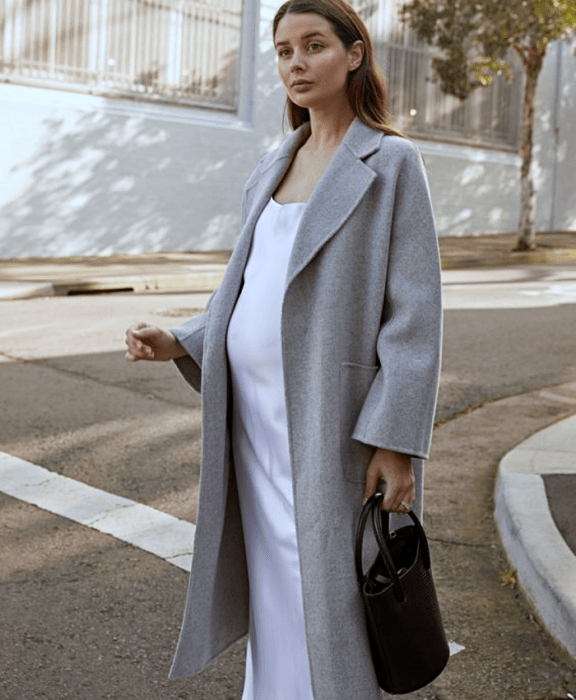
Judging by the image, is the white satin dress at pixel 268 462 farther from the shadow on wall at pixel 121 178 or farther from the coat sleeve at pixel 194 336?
the shadow on wall at pixel 121 178

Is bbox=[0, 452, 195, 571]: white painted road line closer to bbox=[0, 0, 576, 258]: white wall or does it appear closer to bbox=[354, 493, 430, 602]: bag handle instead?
bbox=[354, 493, 430, 602]: bag handle

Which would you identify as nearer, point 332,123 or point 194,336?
point 332,123

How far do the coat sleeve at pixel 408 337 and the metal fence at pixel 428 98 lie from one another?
2132 cm

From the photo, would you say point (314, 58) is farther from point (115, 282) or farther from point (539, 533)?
point (115, 282)

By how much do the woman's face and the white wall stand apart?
15.9 meters

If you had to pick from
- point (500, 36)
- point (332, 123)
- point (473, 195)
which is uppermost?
point (500, 36)

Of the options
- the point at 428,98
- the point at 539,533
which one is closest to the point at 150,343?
the point at 539,533

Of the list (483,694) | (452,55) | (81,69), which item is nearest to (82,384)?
(483,694)

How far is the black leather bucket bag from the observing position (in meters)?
2.39

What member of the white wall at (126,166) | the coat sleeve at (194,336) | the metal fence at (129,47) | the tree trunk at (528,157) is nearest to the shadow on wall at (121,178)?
the white wall at (126,166)

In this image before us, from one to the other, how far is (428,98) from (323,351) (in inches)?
936

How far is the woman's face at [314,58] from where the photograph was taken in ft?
8.23

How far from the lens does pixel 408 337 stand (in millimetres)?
2396

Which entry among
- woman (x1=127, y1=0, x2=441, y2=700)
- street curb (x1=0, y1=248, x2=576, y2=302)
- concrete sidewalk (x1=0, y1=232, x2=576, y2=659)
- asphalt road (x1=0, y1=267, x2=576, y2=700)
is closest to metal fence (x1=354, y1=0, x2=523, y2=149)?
street curb (x1=0, y1=248, x2=576, y2=302)
